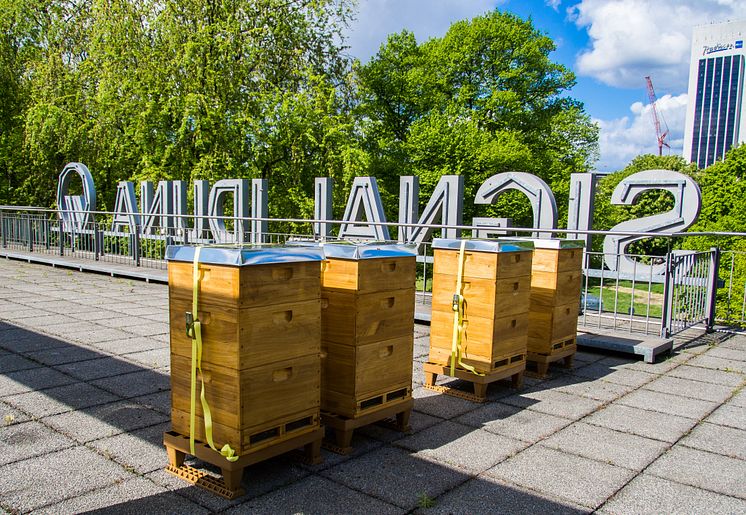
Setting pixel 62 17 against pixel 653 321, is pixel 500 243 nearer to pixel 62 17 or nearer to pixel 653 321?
pixel 653 321

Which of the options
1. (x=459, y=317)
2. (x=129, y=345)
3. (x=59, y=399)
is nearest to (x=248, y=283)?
(x=459, y=317)

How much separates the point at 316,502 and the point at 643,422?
3.37 metres

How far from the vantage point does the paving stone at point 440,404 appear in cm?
539

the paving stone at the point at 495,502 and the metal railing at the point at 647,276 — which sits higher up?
the metal railing at the point at 647,276

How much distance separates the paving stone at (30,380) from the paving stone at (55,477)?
186cm

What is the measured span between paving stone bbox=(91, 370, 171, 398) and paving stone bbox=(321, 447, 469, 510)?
2605 millimetres

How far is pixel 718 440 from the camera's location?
16.0 ft

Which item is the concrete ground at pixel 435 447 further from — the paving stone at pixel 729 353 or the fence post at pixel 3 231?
the fence post at pixel 3 231

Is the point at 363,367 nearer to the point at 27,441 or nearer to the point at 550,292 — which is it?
the point at 27,441

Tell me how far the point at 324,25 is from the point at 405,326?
25615mm

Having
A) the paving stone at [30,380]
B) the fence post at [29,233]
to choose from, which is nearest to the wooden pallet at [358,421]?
the paving stone at [30,380]

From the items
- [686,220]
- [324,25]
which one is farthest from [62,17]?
[686,220]

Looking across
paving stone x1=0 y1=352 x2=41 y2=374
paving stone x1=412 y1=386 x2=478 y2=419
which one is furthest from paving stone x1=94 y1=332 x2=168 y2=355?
paving stone x1=412 y1=386 x2=478 y2=419

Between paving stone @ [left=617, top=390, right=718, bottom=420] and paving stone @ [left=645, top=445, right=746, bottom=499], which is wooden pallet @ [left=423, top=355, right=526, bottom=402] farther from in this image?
paving stone @ [left=645, top=445, right=746, bottom=499]
